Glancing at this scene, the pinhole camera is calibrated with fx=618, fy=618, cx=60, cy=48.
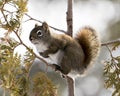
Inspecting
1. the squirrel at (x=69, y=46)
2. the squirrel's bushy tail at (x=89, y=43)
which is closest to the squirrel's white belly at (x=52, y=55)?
the squirrel at (x=69, y=46)

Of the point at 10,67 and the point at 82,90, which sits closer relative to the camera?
the point at 10,67

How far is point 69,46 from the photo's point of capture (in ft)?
7.98

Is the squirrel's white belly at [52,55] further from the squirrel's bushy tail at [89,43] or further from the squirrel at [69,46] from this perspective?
the squirrel's bushy tail at [89,43]

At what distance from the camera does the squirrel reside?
2404mm

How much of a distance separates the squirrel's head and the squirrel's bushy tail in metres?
0.14

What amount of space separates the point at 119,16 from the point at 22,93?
6056 mm

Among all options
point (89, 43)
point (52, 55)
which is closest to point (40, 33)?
point (52, 55)

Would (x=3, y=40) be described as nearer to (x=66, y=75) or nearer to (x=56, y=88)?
(x=56, y=88)

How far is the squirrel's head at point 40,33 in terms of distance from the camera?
237 cm

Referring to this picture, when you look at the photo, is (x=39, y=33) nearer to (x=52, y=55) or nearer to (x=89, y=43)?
(x=52, y=55)

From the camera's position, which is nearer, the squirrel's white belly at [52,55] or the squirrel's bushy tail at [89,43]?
the squirrel's white belly at [52,55]

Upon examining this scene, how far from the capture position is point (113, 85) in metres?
2.15

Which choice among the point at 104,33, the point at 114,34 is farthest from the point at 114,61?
the point at 104,33

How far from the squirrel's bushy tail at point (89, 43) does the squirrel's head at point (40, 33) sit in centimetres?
14
